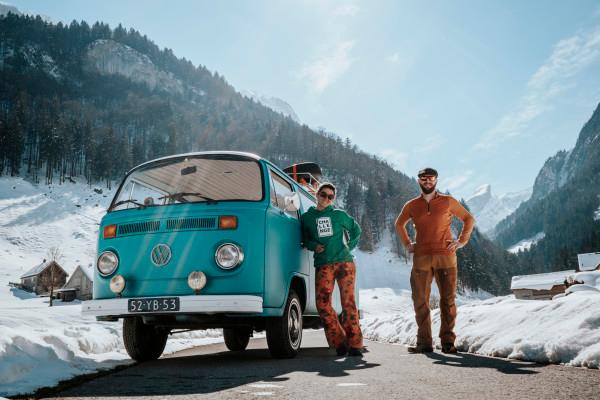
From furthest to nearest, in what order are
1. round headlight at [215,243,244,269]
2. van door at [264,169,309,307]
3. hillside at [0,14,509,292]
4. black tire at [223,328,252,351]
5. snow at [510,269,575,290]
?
hillside at [0,14,509,292], snow at [510,269,575,290], black tire at [223,328,252,351], van door at [264,169,309,307], round headlight at [215,243,244,269]

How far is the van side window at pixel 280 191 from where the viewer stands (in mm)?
5696

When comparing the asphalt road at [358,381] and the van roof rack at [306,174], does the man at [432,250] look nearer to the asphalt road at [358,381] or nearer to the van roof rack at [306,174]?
the asphalt road at [358,381]

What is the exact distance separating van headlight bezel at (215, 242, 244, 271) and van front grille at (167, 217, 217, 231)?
26 cm

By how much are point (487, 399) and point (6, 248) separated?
70732 millimetres

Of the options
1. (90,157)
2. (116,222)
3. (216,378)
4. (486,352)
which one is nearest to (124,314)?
(116,222)

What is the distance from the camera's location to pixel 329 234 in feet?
19.2

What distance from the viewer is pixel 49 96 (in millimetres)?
140750

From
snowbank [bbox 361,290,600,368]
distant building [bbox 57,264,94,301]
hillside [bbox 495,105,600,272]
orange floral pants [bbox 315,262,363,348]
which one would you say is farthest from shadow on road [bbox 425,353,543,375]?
hillside [bbox 495,105,600,272]

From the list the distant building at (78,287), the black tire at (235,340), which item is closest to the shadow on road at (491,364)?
the black tire at (235,340)

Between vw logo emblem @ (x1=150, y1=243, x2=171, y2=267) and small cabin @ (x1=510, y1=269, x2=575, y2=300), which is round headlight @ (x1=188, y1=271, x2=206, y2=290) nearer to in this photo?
vw logo emblem @ (x1=150, y1=243, x2=171, y2=267)

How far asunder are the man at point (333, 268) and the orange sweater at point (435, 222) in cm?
84

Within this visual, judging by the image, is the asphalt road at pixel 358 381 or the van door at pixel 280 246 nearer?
the asphalt road at pixel 358 381

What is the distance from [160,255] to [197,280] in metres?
0.55

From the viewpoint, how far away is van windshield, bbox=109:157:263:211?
5387mm
